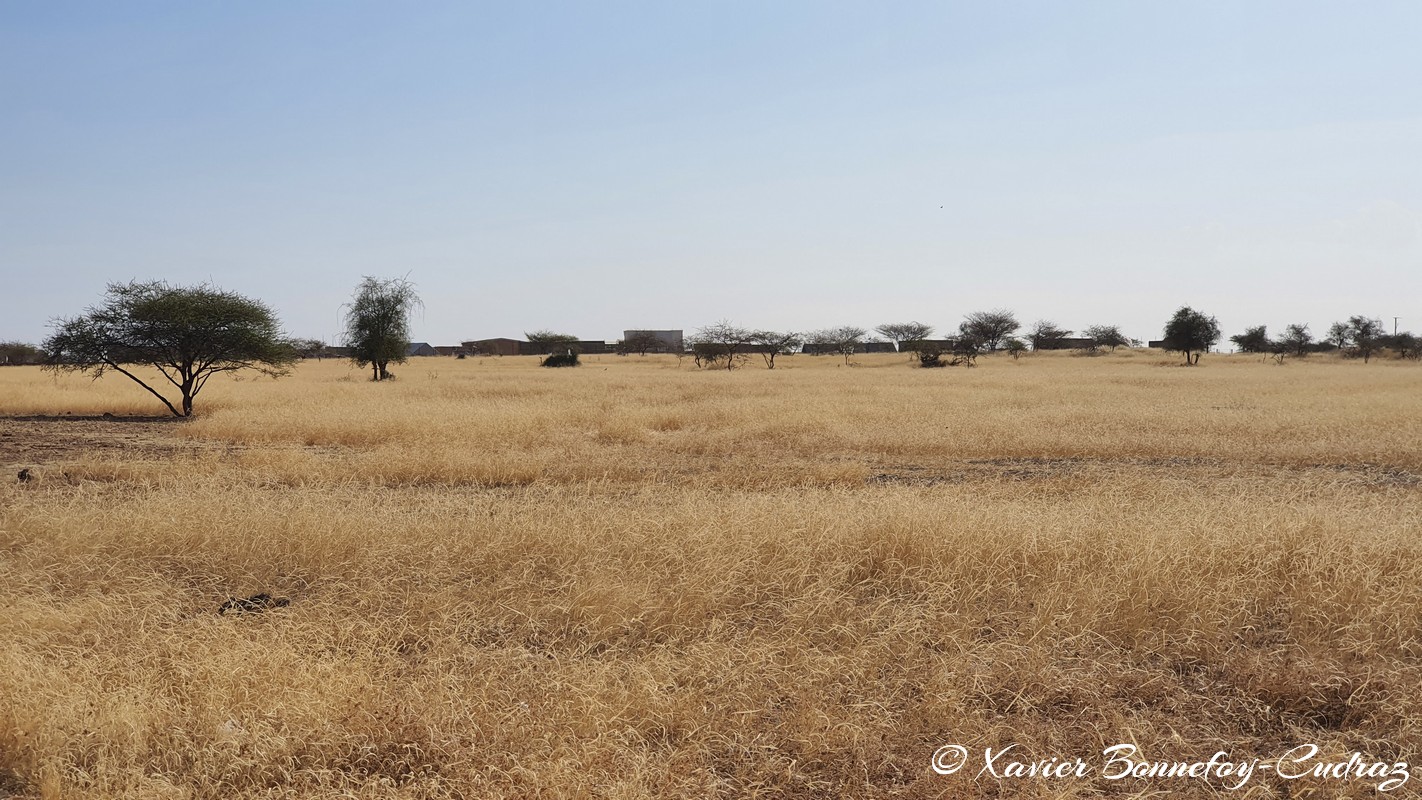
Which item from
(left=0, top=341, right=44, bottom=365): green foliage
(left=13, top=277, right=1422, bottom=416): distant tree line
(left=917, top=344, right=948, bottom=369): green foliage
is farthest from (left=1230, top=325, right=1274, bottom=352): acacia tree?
(left=0, top=341, right=44, bottom=365): green foliage

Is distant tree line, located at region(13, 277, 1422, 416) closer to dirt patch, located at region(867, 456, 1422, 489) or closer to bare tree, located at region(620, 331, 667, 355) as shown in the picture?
bare tree, located at region(620, 331, 667, 355)

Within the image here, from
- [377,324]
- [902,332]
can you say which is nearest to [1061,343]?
[902,332]

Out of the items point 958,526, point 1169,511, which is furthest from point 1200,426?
point 958,526

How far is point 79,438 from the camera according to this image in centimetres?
1797

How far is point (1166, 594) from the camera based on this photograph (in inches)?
236

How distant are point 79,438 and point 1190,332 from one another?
266 ft

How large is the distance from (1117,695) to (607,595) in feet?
11.0

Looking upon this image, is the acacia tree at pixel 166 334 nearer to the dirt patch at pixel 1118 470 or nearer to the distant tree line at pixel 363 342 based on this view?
the distant tree line at pixel 363 342

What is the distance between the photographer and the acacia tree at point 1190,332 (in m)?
74.1

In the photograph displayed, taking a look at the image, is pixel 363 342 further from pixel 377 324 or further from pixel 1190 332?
pixel 1190 332

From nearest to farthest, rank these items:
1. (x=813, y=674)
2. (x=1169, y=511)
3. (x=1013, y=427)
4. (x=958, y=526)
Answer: (x=813, y=674), (x=958, y=526), (x=1169, y=511), (x=1013, y=427)

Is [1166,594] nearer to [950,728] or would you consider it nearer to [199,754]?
[950,728]
